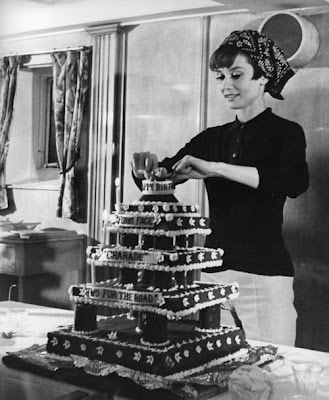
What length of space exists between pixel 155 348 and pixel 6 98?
3.14 feet

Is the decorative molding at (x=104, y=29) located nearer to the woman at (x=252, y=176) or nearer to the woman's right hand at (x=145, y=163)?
the woman at (x=252, y=176)

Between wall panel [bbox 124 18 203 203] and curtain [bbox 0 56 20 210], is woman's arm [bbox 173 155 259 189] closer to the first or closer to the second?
wall panel [bbox 124 18 203 203]

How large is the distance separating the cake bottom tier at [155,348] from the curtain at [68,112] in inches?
25.4

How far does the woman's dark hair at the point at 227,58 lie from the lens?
232cm

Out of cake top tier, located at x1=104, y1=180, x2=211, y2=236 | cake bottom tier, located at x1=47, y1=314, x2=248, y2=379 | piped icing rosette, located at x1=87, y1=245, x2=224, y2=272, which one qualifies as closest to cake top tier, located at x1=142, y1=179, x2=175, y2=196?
cake top tier, located at x1=104, y1=180, x2=211, y2=236

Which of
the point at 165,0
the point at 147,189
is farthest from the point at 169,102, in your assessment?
the point at 147,189

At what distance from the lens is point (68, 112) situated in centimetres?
229

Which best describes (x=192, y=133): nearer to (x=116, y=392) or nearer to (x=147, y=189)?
(x=147, y=189)

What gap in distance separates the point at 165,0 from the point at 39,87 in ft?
1.64

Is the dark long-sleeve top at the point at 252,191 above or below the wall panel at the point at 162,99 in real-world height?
below

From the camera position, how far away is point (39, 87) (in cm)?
226

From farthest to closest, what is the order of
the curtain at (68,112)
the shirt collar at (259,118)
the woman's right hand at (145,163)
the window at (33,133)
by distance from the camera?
1. the shirt collar at (259,118)
2. the curtain at (68,112)
3. the window at (33,133)
4. the woman's right hand at (145,163)

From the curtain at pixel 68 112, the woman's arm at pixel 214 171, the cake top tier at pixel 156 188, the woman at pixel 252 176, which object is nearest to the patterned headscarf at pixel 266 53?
the woman at pixel 252 176

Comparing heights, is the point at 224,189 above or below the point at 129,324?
above
